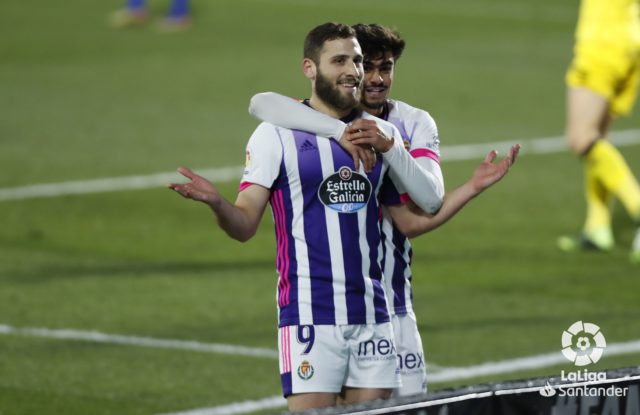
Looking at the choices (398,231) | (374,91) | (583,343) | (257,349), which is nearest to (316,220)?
(398,231)

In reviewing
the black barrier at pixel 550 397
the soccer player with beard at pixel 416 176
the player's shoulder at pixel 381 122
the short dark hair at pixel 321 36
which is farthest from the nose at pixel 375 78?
the black barrier at pixel 550 397

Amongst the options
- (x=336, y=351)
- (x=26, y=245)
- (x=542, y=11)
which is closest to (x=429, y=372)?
(x=336, y=351)

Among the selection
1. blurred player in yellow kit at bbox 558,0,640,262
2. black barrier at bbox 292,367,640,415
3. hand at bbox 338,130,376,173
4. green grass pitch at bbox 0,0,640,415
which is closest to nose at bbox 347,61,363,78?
hand at bbox 338,130,376,173

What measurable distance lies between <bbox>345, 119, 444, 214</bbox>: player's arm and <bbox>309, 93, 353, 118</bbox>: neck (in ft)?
0.50

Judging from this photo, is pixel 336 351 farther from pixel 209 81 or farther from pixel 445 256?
pixel 209 81

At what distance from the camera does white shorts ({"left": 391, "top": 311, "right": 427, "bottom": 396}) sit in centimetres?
684

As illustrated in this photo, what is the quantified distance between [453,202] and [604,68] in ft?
21.9

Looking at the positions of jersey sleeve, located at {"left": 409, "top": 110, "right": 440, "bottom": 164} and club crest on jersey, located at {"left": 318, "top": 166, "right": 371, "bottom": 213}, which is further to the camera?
jersey sleeve, located at {"left": 409, "top": 110, "right": 440, "bottom": 164}

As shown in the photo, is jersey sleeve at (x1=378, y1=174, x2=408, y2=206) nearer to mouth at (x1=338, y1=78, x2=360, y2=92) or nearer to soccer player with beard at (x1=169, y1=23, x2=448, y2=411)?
soccer player with beard at (x1=169, y1=23, x2=448, y2=411)

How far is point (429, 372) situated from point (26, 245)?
464 centimetres

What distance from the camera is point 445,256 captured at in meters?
12.7

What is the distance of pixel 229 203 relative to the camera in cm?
630

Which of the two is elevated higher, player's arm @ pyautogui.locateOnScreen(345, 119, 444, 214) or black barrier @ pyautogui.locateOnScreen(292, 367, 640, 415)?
player's arm @ pyautogui.locateOnScreen(345, 119, 444, 214)

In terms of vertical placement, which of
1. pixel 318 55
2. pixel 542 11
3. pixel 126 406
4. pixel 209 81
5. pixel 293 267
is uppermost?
pixel 542 11
